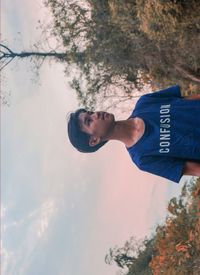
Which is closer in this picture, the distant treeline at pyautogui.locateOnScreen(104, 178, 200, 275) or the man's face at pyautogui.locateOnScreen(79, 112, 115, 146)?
the man's face at pyautogui.locateOnScreen(79, 112, 115, 146)

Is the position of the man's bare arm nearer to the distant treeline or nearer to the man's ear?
the man's ear

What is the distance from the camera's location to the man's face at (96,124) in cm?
436

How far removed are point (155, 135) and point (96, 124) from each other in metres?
0.57

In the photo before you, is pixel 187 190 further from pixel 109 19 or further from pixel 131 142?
pixel 131 142

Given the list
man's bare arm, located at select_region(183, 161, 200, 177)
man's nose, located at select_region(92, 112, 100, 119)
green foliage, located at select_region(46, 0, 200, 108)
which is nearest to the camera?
man's bare arm, located at select_region(183, 161, 200, 177)

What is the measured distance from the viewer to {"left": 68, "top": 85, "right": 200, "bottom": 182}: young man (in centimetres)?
429

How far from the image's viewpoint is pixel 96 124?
14.3 ft

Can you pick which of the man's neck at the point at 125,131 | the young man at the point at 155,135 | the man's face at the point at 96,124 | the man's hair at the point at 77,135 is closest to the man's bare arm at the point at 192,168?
the young man at the point at 155,135

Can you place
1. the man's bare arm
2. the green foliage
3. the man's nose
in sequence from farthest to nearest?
the green foliage, the man's nose, the man's bare arm

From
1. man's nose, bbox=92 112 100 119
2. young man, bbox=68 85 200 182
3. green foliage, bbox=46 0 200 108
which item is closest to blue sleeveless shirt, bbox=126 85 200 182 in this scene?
young man, bbox=68 85 200 182

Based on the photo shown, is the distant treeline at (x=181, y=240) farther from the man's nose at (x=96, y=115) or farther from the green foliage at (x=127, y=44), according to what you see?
the man's nose at (x=96, y=115)

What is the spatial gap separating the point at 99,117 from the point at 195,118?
0.92 m

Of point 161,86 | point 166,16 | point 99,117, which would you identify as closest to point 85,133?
point 99,117

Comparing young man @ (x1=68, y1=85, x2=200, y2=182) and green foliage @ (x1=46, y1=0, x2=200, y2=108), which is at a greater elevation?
green foliage @ (x1=46, y1=0, x2=200, y2=108)
